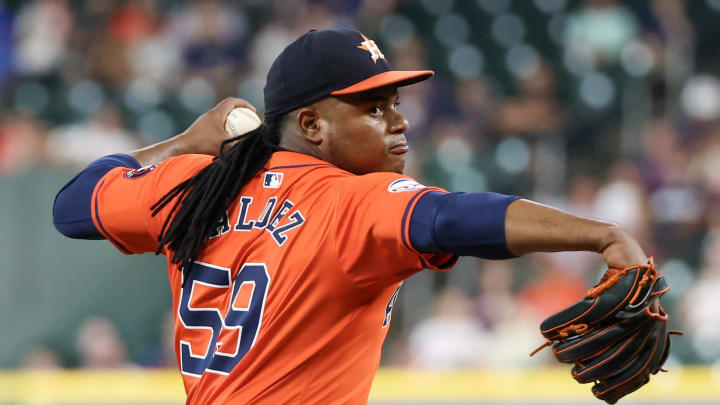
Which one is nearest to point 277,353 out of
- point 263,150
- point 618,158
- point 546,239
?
point 263,150

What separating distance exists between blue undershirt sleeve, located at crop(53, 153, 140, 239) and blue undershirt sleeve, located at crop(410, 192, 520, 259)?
1.18 m

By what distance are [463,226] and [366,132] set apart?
61 cm

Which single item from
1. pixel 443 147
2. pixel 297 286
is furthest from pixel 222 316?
pixel 443 147

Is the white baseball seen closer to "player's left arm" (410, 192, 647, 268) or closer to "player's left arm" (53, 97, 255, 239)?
"player's left arm" (53, 97, 255, 239)

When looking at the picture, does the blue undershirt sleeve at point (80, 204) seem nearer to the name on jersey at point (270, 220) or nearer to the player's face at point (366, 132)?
the name on jersey at point (270, 220)

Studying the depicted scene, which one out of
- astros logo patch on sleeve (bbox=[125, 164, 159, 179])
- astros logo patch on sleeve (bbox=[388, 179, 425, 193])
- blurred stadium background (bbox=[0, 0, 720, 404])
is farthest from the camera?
Result: blurred stadium background (bbox=[0, 0, 720, 404])

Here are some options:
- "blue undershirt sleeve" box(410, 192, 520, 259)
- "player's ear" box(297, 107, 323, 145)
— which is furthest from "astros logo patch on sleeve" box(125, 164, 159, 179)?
"blue undershirt sleeve" box(410, 192, 520, 259)

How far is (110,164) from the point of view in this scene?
2.95 metres

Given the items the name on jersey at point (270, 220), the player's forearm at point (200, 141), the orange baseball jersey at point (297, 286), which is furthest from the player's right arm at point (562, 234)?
the player's forearm at point (200, 141)

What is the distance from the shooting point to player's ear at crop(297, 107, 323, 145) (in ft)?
8.35

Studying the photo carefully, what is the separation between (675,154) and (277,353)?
238 inches

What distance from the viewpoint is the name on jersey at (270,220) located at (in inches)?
92.0

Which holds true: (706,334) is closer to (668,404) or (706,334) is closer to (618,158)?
(668,404)

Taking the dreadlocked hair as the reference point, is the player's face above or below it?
above
